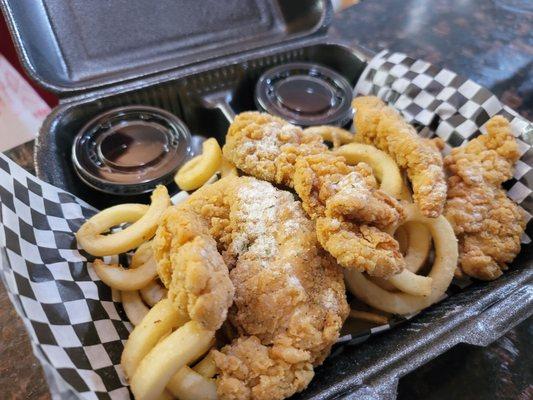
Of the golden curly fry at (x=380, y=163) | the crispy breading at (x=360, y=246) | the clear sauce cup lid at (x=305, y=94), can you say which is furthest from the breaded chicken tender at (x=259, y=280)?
the clear sauce cup lid at (x=305, y=94)

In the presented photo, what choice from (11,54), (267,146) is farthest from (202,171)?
(11,54)

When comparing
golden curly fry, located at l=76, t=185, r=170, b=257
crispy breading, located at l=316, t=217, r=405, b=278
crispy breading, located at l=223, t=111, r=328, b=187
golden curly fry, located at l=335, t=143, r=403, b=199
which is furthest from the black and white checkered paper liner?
crispy breading, located at l=223, t=111, r=328, b=187

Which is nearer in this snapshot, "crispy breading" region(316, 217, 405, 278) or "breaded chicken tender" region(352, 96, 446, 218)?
"crispy breading" region(316, 217, 405, 278)

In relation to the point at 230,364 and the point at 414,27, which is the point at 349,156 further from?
the point at 414,27

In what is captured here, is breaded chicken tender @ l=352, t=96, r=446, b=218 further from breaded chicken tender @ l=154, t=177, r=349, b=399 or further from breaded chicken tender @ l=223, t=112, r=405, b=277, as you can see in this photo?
breaded chicken tender @ l=154, t=177, r=349, b=399

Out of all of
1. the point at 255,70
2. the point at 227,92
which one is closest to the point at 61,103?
the point at 227,92

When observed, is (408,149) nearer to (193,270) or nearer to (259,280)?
(259,280)
